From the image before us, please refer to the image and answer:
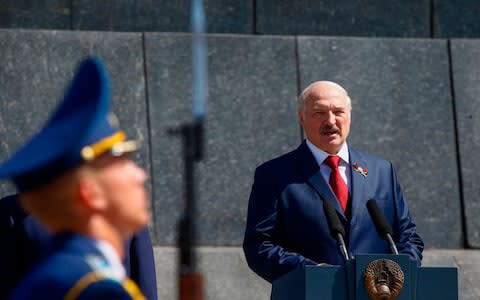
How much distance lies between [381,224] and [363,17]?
367cm

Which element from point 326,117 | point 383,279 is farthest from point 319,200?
point 383,279

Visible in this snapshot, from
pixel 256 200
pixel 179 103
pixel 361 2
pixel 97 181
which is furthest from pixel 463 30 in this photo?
pixel 97 181

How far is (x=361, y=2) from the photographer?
9.08m

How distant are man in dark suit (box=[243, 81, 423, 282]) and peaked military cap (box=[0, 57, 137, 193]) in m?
2.88

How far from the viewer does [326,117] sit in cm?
636

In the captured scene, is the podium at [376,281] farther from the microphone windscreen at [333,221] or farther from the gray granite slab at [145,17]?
the gray granite slab at [145,17]

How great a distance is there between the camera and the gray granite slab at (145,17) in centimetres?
880

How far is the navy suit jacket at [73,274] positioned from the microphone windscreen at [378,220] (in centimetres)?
270

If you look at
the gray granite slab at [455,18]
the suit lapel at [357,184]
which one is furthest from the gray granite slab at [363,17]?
the suit lapel at [357,184]

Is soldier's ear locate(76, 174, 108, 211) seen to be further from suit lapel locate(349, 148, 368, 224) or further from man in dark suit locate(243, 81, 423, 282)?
suit lapel locate(349, 148, 368, 224)

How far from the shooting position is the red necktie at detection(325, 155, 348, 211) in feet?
20.4

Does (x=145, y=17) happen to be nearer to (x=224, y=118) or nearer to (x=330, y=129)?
(x=224, y=118)

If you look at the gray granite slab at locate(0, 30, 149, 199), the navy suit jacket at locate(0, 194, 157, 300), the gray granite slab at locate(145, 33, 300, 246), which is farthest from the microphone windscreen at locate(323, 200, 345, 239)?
the gray granite slab at locate(0, 30, 149, 199)

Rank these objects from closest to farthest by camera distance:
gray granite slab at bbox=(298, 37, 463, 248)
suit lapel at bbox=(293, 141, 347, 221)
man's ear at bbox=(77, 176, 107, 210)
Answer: man's ear at bbox=(77, 176, 107, 210)
suit lapel at bbox=(293, 141, 347, 221)
gray granite slab at bbox=(298, 37, 463, 248)
